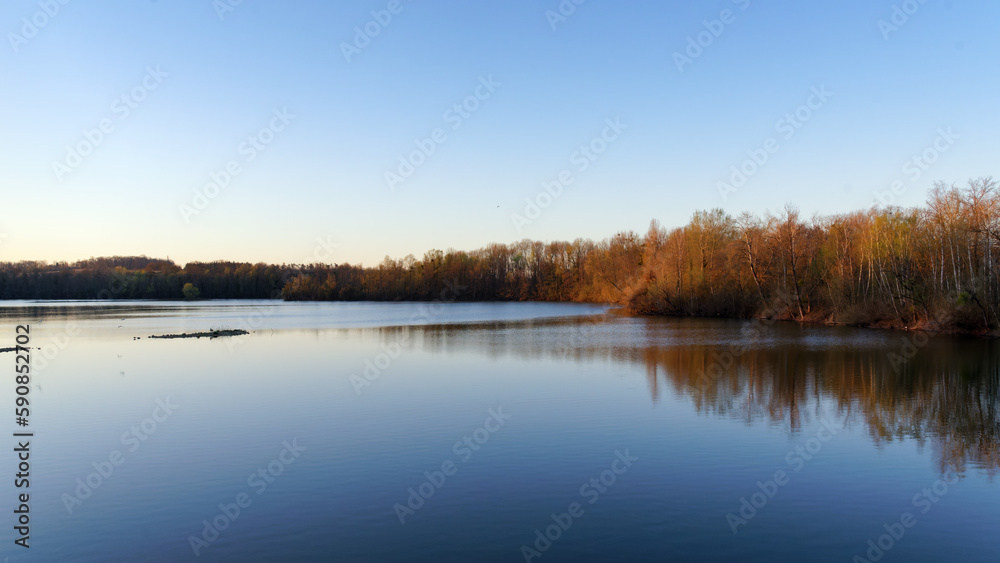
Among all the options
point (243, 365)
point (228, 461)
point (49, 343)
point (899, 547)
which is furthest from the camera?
point (49, 343)

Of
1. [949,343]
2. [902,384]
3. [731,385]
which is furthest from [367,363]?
[949,343]

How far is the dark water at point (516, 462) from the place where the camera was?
7582 millimetres

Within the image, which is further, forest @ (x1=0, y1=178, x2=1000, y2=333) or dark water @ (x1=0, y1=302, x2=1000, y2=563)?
forest @ (x1=0, y1=178, x2=1000, y2=333)

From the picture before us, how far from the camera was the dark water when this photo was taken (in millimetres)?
7582

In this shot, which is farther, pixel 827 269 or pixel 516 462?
pixel 827 269

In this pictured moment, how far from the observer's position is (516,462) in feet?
35.4

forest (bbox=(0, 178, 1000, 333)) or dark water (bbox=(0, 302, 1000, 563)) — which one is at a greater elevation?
forest (bbox=(0, 178, 1000, 333))

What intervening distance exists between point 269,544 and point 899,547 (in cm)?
763

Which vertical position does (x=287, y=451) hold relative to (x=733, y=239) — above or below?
below

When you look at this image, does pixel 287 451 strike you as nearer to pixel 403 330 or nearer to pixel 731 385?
pixel 731 385

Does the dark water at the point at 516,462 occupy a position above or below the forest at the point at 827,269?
below

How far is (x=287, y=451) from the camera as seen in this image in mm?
11539

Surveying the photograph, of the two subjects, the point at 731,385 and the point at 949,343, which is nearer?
the point at 731,385

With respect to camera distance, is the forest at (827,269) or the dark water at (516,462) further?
the forest at (827,269)
